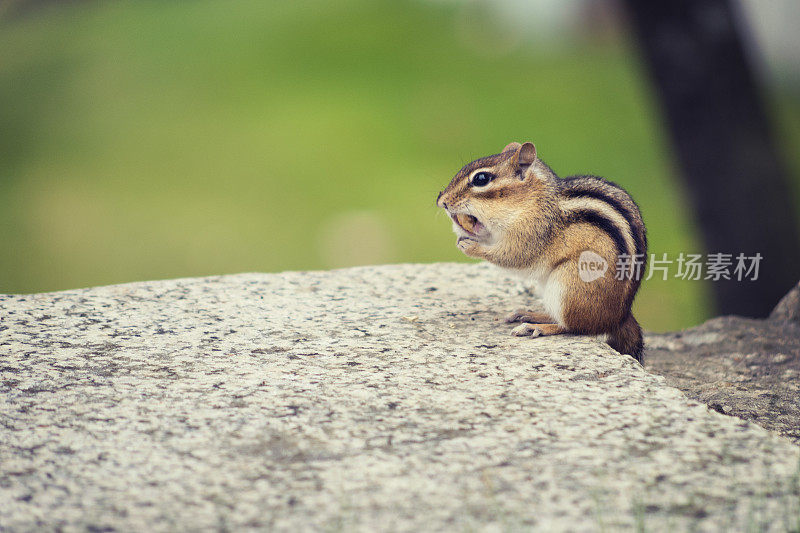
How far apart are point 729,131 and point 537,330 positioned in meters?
2.88

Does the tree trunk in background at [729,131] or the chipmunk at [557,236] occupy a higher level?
the tree trunk in background at [729,131]

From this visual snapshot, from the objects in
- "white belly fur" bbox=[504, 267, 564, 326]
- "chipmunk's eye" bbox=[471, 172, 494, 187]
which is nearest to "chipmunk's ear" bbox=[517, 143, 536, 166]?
"chipmunk's eye" bbox=[471, 172, 494, 187]

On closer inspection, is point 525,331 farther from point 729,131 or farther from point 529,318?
point 729,131

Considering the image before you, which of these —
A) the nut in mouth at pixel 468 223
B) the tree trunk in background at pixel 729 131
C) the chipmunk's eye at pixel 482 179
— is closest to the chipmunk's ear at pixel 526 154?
the chipmunk's eye at pixel 482 179

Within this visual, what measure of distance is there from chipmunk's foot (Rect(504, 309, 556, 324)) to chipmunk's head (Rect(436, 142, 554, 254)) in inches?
14.3

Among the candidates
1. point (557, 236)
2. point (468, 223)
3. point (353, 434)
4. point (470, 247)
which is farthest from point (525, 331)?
point (353, 434)

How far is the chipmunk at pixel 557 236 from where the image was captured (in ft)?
11.5

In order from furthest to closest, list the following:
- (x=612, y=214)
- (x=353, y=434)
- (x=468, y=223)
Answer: (x=468, y=223) < (x=612, y=214) < (x=353, y=434)

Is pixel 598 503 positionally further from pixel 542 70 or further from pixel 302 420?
pixel 542 70

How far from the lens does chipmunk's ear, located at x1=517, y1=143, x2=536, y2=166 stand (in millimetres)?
3900

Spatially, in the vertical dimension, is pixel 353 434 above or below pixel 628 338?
below

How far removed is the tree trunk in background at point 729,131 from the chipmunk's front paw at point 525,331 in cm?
269

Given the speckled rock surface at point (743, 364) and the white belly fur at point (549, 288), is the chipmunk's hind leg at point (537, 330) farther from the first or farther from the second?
the speckled rock surface at point (743, 364)

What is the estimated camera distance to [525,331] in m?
3.50
